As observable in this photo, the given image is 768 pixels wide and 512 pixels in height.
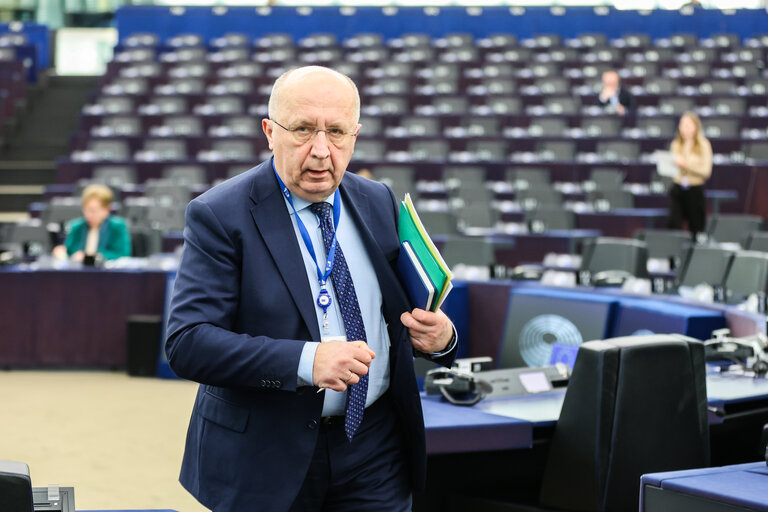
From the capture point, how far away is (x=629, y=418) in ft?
7.29

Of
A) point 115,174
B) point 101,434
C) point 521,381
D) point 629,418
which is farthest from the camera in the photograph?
point 115,174

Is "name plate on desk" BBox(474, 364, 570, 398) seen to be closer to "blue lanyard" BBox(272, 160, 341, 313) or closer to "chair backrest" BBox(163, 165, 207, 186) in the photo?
"blue lanyard" BBox(272, 160, 341, 313)

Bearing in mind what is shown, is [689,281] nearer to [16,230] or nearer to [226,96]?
[16,230]

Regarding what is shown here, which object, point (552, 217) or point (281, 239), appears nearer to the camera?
point (281, 239)

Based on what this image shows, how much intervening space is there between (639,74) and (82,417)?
8305 mm

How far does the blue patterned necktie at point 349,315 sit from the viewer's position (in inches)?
57.5

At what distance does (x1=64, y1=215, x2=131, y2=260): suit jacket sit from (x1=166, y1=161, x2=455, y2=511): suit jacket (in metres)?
4.68

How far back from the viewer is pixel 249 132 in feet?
32.8

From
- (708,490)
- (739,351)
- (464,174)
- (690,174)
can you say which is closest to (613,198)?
(690,174)

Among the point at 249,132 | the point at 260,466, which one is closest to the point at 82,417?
the point at 260,466

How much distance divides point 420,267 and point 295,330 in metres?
0.20

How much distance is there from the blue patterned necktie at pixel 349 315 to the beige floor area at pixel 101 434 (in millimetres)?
1953

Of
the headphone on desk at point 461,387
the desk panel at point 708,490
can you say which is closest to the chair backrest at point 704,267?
the headphone on desk at point 461,387

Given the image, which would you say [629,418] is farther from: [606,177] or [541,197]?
[606,177]
